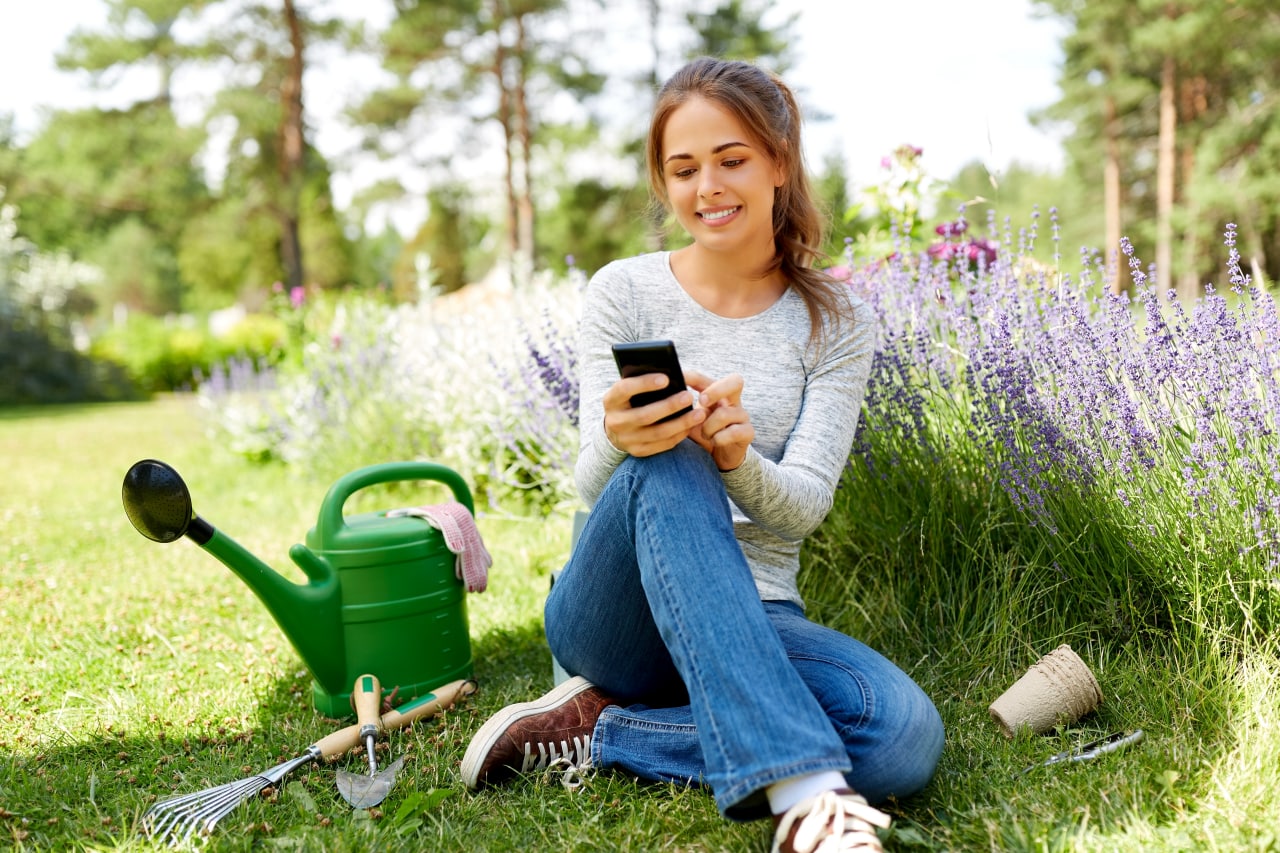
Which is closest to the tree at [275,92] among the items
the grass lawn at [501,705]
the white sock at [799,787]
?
the grass lawn at [501,705]

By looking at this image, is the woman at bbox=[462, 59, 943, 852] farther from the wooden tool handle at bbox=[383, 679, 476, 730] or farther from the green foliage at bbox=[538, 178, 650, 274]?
the green foliage at bbox=[538, 178, 650, 274]

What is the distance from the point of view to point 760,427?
1832 mm

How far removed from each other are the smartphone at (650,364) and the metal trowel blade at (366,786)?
2.69 ft

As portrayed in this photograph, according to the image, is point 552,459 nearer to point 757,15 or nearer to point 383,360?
point 383,360

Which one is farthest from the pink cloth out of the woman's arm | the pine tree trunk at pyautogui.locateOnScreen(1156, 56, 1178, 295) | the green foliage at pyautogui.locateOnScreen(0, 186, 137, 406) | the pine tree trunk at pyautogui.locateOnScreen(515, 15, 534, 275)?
the pine tree trunk at pyautogui.locateOnScreen(1156, 56, 1178, 295)

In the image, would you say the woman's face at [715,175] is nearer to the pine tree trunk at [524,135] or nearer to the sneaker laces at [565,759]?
the sneaker laces at [565,759]

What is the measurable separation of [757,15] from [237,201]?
9.19m

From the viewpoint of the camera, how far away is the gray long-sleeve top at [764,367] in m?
1.77

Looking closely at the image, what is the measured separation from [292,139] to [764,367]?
13307mm

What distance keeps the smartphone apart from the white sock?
571mm

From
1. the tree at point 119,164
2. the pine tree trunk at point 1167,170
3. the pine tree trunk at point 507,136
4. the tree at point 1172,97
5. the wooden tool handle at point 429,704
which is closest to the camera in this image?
the wooden tool handle at point 429,704

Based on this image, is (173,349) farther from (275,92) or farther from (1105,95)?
(1105,95)

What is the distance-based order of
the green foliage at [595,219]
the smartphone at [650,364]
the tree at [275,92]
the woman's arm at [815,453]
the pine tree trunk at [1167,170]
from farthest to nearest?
the green foliage at [595,219] → the pine tree trunk at [1167,170] → the tree at [275,92] → the woman's arm at [815,453] → the smartphone at [650,364]

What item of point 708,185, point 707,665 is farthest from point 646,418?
point 708,185
